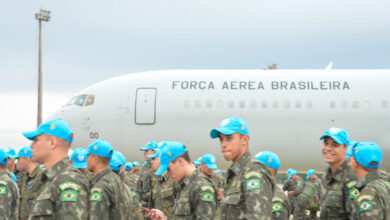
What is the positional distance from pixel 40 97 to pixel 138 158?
15.6 meters

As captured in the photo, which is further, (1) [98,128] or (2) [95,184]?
(1) [98,128]

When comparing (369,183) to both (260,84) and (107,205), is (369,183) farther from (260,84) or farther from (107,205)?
(260,84)

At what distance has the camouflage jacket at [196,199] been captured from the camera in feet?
13.4

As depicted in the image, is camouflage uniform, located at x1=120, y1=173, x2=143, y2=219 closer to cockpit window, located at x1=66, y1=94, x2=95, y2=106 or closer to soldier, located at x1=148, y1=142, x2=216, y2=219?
soldier, located at x1=148, y1=142, x2=216, y2=219

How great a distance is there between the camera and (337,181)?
14.8 ft

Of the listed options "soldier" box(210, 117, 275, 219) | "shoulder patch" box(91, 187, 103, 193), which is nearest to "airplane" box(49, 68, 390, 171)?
"shoulder patch" box(91, 187, 103, 193)

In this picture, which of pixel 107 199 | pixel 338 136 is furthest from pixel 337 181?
pixel 107 199

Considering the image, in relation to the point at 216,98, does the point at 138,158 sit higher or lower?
lower

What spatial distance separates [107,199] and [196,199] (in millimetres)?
819

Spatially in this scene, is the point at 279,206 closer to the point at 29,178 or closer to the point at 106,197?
the point at 106,197

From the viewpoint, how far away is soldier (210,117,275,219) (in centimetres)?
320

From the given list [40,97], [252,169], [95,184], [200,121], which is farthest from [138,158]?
[40,97]

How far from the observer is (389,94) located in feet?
46.1

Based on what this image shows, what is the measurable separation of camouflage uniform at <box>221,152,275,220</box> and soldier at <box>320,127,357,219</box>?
1234 mm
